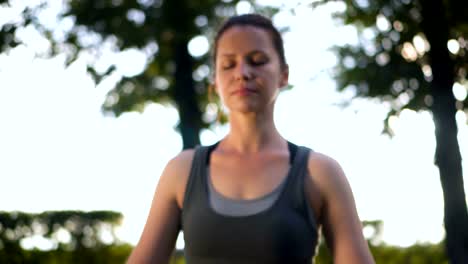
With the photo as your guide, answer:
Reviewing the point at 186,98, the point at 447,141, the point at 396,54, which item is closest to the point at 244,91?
the point at 447,141

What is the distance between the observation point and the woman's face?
2.40m

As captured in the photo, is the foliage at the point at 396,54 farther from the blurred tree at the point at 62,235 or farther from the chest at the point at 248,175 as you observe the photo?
the chest at the point at 248,175

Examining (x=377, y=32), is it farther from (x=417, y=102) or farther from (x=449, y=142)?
(x=449, y=142)

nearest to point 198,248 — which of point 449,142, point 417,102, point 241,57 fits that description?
point 241,57

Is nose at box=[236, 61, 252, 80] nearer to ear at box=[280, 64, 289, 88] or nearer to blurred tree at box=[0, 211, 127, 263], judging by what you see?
ear at box=[280, 64, 289, 88]

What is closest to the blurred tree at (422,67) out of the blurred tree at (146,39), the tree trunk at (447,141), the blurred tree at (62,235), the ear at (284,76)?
the tree trunk at (447,141)

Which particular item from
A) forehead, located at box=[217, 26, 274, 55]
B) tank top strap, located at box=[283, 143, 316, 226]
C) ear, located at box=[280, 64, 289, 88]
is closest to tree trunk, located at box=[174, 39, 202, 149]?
ear, located at box=[280, 64, 289, 88]

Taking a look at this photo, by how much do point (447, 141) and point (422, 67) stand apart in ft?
6.11

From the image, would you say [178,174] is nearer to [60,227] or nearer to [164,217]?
[164,217]

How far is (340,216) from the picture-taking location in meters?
2.36

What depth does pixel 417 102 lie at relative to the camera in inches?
561

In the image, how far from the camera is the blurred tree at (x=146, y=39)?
15.0 m

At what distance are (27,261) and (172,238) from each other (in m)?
13.5

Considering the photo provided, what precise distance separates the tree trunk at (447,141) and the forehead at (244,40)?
10.8 meters
